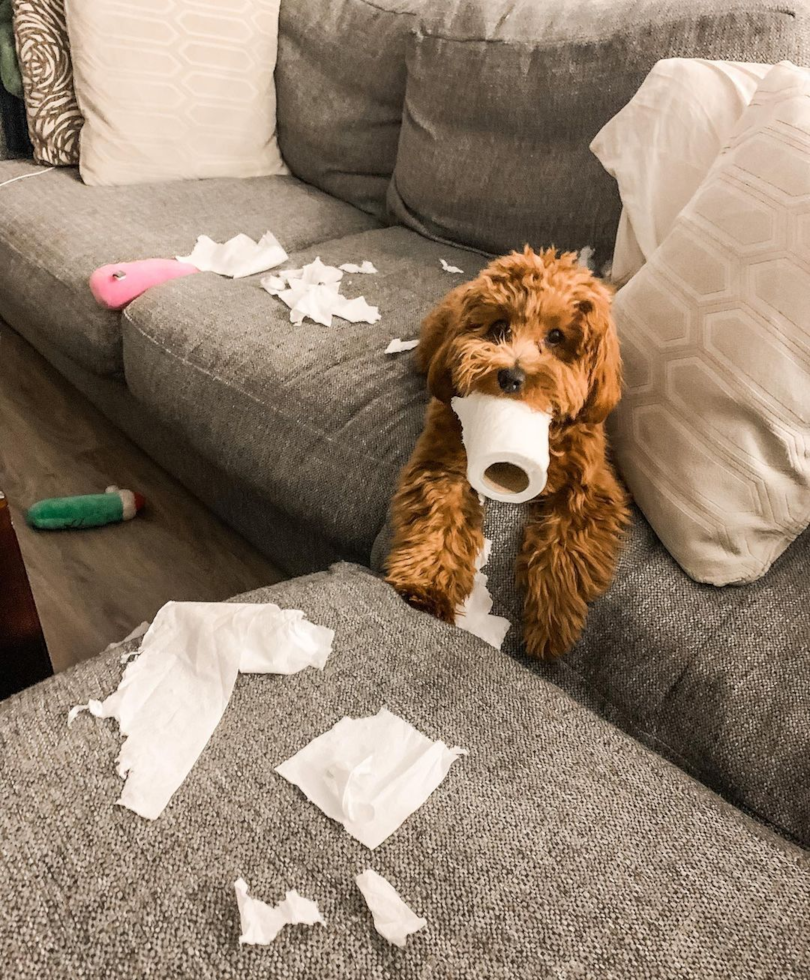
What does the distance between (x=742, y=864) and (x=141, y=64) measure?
2.09 metres

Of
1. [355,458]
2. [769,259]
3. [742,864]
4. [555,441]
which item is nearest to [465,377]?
[555,441]

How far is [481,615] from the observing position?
106 centimetres

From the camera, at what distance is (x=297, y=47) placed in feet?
6.70

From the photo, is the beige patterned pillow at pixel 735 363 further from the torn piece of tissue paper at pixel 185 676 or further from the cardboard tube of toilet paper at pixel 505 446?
the torn piece of tissue paper at pixel 185 676

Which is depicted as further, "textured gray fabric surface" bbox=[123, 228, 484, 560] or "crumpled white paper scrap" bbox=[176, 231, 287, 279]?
"crumpled white paper scrap" bbox=[176, 231, 287, 279]

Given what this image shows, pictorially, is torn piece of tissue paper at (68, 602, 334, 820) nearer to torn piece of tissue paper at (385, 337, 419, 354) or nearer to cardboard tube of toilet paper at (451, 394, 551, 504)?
cardboard tube of toilet paper at (451, 394, 551, 504)

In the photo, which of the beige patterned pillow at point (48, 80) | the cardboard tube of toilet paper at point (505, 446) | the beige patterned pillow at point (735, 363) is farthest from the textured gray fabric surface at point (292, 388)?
the beige patterned pillow at point (48, 80)

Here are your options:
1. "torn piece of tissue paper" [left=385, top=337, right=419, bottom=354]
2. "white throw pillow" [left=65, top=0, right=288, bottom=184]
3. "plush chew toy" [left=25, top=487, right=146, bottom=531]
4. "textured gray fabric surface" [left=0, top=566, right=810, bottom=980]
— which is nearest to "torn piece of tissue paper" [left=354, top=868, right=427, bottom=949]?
"textured gray fabric surface" [left=0, top=566, right=810, bottom=980]

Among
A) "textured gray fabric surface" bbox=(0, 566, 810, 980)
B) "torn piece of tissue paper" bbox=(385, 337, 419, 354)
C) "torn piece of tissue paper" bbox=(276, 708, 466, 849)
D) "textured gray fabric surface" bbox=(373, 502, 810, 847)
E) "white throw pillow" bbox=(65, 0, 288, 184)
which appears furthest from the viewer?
"white throw pillow" bbox=(65, 0, 288, 184)

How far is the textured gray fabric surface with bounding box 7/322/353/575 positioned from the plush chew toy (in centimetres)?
13

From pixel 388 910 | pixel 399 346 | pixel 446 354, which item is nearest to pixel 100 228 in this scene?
pixel 399 346

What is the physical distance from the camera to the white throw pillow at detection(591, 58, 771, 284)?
1253mm

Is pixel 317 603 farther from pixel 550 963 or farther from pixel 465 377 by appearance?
pixel 550 963

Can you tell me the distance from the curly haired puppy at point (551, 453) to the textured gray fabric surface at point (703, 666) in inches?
1.3
